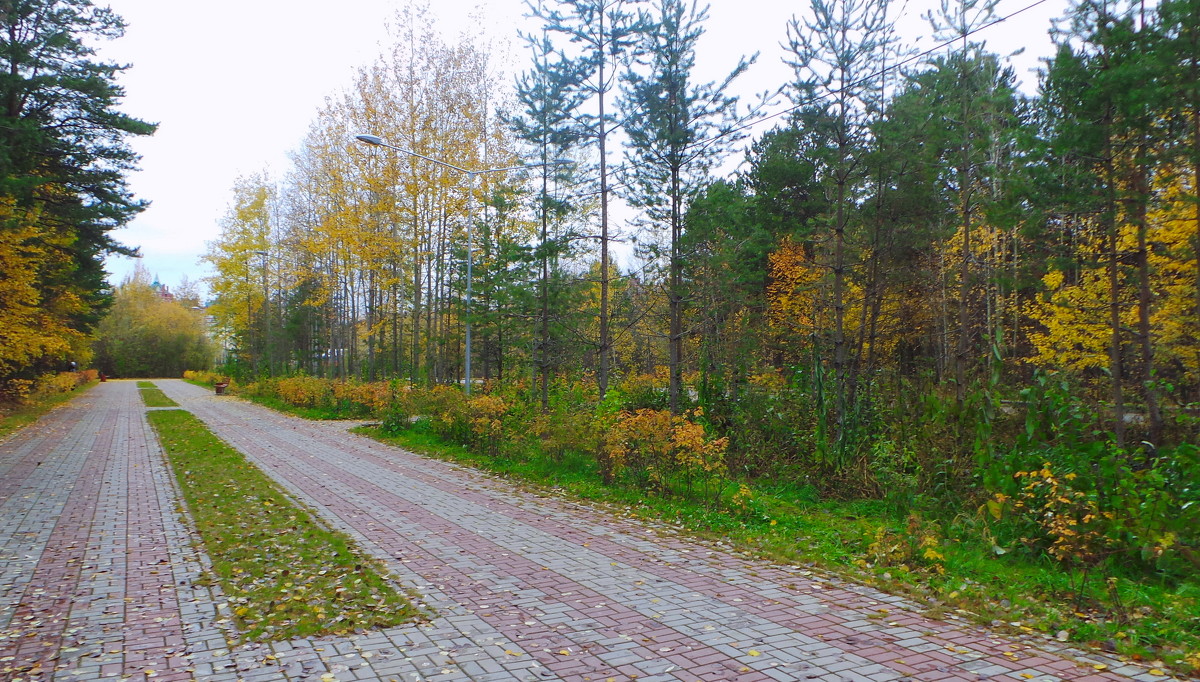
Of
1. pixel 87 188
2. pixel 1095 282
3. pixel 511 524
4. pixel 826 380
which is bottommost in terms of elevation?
pixel 511 524

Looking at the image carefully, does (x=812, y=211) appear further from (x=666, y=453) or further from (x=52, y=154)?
(x=52, y=154)

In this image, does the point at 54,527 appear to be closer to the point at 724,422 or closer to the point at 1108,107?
the point at 724,422

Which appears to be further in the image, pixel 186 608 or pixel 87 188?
pixel 87 188

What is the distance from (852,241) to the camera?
51.0 feet

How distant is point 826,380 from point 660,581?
5923mm

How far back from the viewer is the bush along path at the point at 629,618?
396 centimetres

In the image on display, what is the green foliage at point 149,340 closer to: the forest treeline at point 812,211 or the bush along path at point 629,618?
the forest treeline at point 812,211

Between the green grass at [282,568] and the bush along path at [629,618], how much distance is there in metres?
0.26

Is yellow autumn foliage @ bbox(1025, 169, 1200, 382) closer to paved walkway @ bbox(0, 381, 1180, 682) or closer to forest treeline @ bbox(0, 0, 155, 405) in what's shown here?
paved walkway @ bbox(0, 381, 1180, 682)

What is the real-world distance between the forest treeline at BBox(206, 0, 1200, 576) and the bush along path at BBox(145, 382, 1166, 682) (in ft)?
6.90

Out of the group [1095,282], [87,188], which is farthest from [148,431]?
[1095,282]

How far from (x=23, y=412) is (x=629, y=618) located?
1048 inches

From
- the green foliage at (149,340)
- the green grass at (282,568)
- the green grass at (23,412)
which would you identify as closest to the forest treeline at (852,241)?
the green grass at (282,568)

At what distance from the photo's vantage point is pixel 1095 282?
17312 mm
